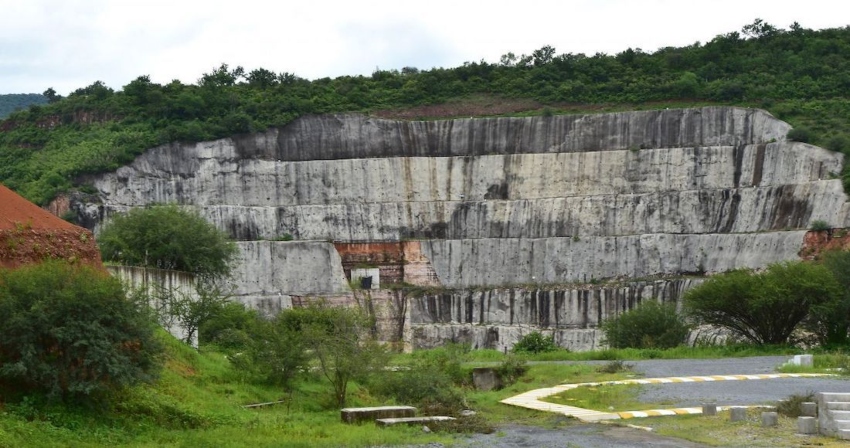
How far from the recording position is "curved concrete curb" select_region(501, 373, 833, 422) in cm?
2873

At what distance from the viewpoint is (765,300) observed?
49812 mm

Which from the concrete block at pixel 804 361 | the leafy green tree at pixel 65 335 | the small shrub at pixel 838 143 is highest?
the small shrub at pixel 838 143

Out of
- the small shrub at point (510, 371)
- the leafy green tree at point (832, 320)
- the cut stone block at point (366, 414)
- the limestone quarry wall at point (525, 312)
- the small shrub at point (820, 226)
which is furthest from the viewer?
the limestone quarry wall at point (525, 312)

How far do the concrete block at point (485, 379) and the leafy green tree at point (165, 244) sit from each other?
35.3 feet

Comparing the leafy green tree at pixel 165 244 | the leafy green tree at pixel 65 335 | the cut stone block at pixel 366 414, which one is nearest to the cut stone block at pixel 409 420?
the cut stone block at pixel 366 414

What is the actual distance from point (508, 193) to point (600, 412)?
5717 centimetres

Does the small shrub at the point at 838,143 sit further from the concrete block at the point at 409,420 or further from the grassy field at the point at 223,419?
the concrete block at the point at 409,420

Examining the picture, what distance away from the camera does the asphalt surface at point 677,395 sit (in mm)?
24453

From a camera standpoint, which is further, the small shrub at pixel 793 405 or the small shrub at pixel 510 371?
the small shrub at pixel 510 371

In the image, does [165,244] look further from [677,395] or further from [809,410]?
[809,410]

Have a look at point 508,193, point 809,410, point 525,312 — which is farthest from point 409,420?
point 508,193

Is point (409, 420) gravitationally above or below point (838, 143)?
below

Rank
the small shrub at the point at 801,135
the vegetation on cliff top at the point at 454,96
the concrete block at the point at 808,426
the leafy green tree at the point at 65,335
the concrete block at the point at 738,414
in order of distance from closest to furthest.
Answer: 1. the leafy green tree at the point at 65,335
2. the concrete block at the point at 808,426
3. the concrete block at the point at 738,414
4. the small shrub at the point at 801,135
5. the vegetation on cliff top at the point at 454,96

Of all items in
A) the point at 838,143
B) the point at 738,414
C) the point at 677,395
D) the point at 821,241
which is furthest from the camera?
the point at 838,143
